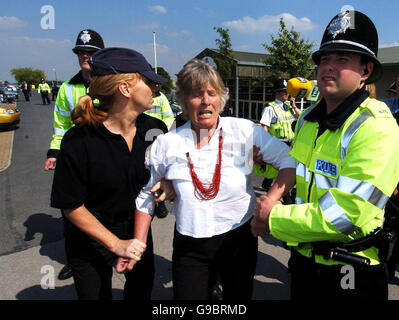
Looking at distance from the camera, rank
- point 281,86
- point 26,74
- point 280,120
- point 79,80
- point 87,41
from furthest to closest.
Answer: point 26,74 < point 281,86 < point 280,120 < point 79,80 < point 87,41

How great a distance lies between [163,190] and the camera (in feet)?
5.41

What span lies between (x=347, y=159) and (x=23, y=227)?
4290mm

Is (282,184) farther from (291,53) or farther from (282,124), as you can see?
(291,53)

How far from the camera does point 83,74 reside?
9.20 feet

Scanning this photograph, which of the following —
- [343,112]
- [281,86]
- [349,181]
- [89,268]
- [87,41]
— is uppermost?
[87,41]

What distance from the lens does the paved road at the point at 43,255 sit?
8.97 feet

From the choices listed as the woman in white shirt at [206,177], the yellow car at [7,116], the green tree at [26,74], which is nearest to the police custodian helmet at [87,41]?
the woman in white shirt at [206,177]

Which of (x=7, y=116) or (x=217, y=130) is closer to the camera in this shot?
(x=217, y=130)

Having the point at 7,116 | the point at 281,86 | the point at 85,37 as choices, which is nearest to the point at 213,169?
the point at 85,37

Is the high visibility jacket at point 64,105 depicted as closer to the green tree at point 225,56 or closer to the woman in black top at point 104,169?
the woman in black top at point 104,169

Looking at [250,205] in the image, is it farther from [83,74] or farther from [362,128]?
[83,74]

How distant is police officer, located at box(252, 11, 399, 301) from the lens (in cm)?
114

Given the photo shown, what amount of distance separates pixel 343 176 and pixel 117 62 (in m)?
1.25

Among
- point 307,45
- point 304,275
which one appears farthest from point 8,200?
point 307,45
